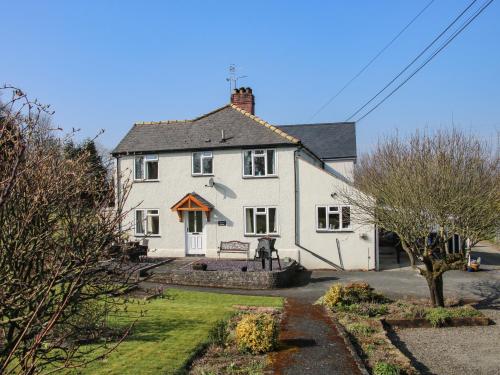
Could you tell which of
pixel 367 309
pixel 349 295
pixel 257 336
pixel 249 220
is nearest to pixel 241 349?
pixel 257 336

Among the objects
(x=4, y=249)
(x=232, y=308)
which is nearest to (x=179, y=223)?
(x=232, y=308)

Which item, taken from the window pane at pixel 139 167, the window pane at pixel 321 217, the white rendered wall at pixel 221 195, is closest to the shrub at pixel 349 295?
the window pane at pixel 321 217

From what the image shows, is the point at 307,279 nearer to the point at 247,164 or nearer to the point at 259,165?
the point at 259,165

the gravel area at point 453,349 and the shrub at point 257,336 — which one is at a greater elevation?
the shrub at point 257,336

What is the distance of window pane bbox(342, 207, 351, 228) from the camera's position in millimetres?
20252

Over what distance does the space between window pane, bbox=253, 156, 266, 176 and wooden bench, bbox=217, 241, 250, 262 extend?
3.27m

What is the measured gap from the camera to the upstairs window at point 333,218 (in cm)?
2038

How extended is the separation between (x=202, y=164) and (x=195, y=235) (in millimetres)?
3378

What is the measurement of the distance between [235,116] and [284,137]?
9.88ft

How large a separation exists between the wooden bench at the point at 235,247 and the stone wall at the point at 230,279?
12.2ft

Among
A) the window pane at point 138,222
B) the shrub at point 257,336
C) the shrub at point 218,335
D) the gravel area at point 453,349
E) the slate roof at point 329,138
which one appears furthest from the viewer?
the slate roof at point 329,138

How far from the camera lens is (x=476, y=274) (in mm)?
19312

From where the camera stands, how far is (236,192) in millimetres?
21672

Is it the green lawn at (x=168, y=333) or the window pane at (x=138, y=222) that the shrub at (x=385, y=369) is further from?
the window pane at (x=138, y=222)
